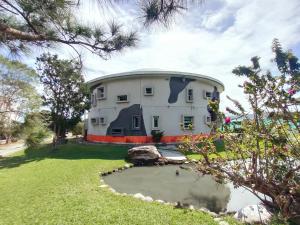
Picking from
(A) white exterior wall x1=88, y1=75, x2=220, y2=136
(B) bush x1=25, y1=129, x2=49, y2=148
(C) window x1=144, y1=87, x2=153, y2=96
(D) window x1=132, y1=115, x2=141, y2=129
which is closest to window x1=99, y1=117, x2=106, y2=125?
(A) white exterior wall x1=88, y1=75, x2=220, y2=136

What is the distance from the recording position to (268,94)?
100 inches

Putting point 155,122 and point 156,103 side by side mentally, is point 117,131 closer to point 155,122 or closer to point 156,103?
point 155,122

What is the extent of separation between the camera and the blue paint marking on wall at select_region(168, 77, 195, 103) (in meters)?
19.2

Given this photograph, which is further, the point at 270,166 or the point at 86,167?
the point at 86,167

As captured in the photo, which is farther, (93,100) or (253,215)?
(93,100)

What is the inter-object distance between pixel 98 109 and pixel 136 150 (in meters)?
9.43

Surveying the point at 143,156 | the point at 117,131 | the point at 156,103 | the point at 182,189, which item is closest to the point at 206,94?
the point at 156,103

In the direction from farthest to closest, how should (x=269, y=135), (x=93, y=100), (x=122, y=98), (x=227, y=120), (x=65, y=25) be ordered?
(x=93, y=100), (x=122, y=98), (x=65, y=25), (x=227, y=120), (x=269, y=135)

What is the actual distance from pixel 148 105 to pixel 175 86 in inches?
99.0

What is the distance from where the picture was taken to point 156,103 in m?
19.0

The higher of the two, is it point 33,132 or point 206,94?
point 206,94

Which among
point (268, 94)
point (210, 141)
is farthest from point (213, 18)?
point (210, 141)

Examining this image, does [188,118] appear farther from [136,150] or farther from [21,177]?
[21,177]

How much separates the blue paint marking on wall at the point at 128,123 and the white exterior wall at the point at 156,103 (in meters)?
0.26
